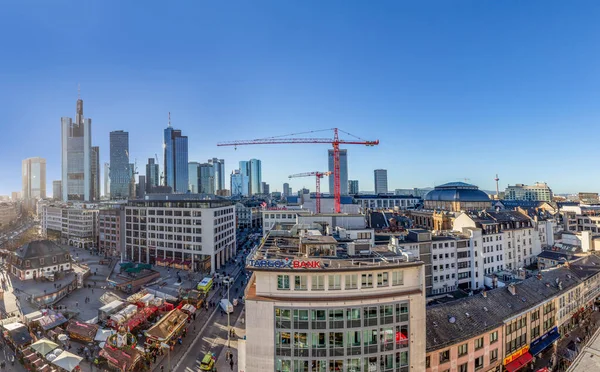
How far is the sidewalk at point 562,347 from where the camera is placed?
39312 millimetres

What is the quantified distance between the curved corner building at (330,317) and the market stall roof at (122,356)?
724 inches

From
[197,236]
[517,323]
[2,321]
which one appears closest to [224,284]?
[197,236]

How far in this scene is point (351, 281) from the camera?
2603 centimetres

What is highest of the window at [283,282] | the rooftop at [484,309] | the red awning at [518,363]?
the window at [283,282]

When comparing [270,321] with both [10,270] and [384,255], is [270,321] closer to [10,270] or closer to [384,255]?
[384,255]

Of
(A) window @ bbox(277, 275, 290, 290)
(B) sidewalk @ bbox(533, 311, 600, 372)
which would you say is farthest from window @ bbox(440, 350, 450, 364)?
(A) window @ bbox(277, 275, 290, 290)

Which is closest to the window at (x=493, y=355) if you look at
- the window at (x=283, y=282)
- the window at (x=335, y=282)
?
the window at (x=335, y=282)

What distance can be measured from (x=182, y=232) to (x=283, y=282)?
6659 cm

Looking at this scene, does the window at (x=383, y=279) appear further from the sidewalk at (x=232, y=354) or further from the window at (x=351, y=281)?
the sidewalk at (x=232, y=354)

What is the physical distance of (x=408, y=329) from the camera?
2672cm

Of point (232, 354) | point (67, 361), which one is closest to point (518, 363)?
point (232, 354)

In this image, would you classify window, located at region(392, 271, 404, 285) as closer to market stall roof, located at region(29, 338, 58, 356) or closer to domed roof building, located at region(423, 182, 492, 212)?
market stall roof, located at region(29, 338, 58, 356)

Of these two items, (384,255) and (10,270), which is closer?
(384,255)

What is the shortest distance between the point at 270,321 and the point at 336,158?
105 m
